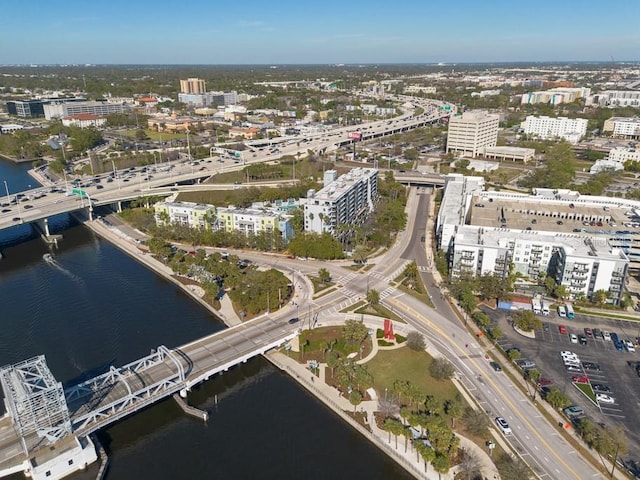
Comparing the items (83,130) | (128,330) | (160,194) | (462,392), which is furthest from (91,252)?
(83,130)

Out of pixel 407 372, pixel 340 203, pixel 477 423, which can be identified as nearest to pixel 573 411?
pixel 477 423

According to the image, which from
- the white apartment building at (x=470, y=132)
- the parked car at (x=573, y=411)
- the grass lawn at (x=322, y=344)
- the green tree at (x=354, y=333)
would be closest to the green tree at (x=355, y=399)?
the grass lawn at (x=322, y=344)

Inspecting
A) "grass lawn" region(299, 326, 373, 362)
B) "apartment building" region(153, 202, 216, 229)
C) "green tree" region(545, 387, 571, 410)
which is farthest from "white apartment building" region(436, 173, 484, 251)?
"apartment building" region(153, 202, 216, 229)

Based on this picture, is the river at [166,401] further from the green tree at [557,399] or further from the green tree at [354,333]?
the green tree at [557,399]

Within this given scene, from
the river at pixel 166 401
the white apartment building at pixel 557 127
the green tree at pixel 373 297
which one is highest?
the white apartment building at pixel 557 127

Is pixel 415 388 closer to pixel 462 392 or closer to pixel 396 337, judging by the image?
pixel 462 392

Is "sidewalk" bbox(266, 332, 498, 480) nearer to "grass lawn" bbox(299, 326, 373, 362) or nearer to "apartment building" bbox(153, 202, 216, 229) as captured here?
"grass lawn" bbox(299, 326, 373, 362)
